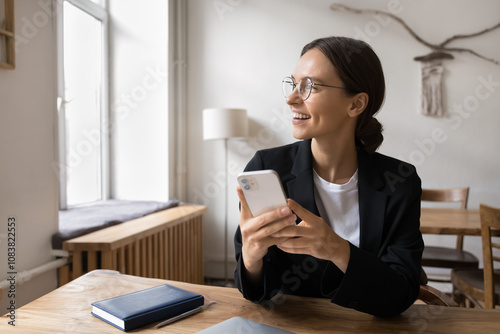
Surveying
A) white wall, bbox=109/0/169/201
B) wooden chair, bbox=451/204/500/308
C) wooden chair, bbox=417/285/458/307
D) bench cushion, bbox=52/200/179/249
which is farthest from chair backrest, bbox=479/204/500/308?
white wall, bbox=109/0/169/201

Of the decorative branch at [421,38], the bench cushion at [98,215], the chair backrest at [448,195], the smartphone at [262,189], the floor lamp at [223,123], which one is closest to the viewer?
the smartphone at [262,189]

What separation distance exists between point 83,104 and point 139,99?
550mm

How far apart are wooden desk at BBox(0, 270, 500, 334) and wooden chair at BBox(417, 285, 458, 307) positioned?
8 centimetres

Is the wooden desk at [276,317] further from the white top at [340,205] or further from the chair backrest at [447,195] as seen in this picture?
the chair backrest at [447,195]

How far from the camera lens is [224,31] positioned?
157 inches

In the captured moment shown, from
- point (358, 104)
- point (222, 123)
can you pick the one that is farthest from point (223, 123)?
point (358, 104)

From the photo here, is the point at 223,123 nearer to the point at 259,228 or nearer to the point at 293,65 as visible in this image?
the point at 293,65

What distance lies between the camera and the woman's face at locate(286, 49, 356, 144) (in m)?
1.19

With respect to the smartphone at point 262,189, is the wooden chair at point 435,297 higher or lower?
lower

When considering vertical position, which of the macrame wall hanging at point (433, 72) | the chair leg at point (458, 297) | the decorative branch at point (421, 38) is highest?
the decorative branch at point (421, 38)

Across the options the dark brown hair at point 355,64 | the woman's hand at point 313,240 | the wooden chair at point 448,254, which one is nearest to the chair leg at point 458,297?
the wooden chair at point 448,254

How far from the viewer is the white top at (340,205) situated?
124 centimetres

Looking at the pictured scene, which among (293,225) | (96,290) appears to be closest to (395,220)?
(293,225)

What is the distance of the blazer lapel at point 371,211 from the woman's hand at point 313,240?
8.7 inches
